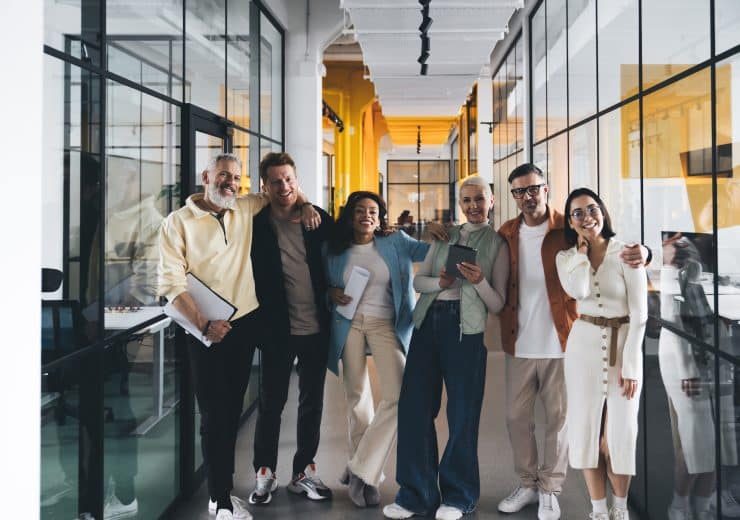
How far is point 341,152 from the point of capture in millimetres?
17719

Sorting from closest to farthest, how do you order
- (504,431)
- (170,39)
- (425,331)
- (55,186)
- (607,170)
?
1. (55,186)
2. (425,331)
3. (170,39)
4. (607,170)
5. (504,431)

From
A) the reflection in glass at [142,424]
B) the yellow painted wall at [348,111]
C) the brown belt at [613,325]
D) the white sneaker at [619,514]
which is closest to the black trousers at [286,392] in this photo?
the reflection in glass at [142,424]

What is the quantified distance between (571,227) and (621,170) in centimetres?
103

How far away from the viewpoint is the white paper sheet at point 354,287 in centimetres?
391

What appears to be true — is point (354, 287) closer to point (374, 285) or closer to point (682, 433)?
point (374, 285)

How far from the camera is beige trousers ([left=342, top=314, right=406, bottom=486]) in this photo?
13.1ft

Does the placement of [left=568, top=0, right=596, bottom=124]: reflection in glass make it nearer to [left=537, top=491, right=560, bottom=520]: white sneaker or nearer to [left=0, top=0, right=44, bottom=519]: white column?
[left=537, top=491, right=560, bottom=520]: white sneaker

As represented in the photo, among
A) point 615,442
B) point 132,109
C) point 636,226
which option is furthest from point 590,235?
point 132,109

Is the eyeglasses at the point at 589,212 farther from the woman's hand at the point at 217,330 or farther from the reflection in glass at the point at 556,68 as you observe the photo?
the reflection in glass at the point at 556,68

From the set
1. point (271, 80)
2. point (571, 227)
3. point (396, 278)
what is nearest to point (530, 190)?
point (571, 227)

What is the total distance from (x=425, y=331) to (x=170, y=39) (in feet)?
7.62

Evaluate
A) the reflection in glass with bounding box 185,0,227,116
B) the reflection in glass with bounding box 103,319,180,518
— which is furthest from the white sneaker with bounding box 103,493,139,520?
the reflection in glass with bounding box 185,0,227,116

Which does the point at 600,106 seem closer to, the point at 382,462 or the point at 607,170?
the point at 607,170

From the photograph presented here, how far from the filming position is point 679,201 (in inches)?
129
